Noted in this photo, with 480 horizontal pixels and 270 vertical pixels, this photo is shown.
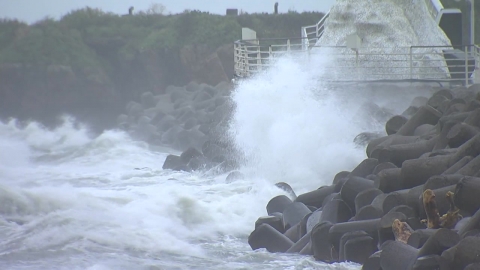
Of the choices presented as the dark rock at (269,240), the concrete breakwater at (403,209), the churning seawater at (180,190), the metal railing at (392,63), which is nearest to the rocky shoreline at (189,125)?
the churning seawater at (180,190)

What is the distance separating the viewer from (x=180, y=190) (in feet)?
32.5

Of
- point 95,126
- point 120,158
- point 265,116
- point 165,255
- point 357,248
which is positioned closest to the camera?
point 357,248

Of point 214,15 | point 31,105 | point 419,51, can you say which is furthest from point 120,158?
point 214,15

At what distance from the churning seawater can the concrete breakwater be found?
0.74 ft

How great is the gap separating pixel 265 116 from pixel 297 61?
7.03ft

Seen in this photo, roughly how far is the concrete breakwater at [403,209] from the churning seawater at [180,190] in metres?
0.22

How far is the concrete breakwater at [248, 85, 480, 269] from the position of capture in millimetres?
4734

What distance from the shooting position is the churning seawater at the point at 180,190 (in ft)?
20.7

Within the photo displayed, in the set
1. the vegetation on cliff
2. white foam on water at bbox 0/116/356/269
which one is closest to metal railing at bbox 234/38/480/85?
white foam on water at bbox 0/116/356/269

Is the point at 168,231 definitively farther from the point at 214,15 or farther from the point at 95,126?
the point at 214,15

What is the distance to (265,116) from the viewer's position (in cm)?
1203

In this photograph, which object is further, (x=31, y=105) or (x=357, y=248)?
(x=31, y=105)

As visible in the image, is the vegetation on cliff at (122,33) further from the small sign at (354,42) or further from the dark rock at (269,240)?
the dark rock at (269,240)

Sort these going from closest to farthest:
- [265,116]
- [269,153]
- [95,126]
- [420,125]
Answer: [420,125] < [269,153] < [265,116] < [95,126]
